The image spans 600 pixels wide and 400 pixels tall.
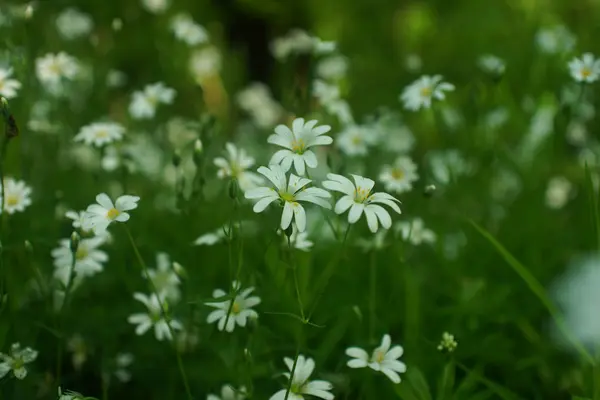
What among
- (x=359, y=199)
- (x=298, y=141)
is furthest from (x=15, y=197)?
(x=359, y=199)

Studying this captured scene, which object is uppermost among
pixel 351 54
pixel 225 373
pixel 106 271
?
pixel 351 54

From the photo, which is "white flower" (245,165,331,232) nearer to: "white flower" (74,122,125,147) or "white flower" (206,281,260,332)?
"white flower" (206,281,260,332)

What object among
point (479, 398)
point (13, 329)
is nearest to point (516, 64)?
point (479, 398)

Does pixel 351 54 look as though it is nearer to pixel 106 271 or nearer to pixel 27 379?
pixel 106 271

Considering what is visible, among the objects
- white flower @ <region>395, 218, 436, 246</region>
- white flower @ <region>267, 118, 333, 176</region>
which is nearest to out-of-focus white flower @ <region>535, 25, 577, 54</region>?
white flower @ <region>395, 218, 436, 246</region>

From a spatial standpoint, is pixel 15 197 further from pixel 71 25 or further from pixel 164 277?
pixel 71 25

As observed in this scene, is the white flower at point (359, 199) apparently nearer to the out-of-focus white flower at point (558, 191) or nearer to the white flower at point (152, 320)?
the white flower at point (152, 320)
